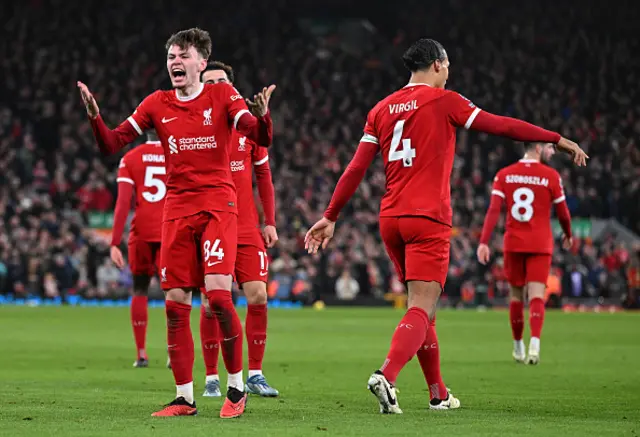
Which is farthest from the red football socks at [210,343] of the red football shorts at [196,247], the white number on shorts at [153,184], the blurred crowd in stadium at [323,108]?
the blurred crowd in stadium at [323,108]

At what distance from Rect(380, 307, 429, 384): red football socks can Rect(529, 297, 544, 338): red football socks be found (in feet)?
21.9

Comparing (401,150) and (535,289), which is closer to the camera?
(401,150)

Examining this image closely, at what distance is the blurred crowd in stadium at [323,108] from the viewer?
32188 mm

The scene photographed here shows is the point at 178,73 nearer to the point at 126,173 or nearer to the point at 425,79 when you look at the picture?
the point at 425,79

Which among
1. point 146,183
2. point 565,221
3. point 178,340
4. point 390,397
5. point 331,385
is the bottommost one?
point 331,385

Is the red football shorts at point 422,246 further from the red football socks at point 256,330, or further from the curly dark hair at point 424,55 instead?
the red football socks at point 256,330

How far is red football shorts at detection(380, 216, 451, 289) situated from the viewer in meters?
7.80

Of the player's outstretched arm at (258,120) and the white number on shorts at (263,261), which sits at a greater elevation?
the player's outstretched arm at (258,120)

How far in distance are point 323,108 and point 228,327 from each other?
3487 cm

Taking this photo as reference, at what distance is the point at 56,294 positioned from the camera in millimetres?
31719

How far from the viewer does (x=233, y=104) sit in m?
7.93

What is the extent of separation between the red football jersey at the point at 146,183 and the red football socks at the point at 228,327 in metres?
5.19

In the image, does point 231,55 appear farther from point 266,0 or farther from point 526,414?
point 526,414

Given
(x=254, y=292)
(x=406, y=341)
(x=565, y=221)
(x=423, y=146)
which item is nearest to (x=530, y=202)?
(x=565, y=221)
